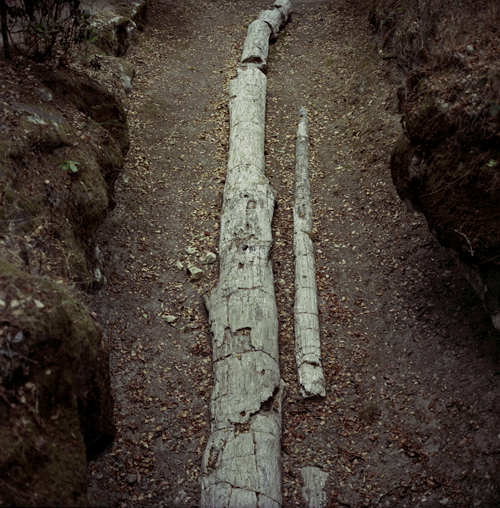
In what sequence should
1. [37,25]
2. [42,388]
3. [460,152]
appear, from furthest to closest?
[37,25], [460,152], [42,388]

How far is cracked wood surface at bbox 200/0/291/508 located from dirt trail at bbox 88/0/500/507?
0.99 ft

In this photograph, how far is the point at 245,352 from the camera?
5.71 m

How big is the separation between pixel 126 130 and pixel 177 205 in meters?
1.57

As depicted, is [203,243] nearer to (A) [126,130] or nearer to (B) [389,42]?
(A) [126,130]

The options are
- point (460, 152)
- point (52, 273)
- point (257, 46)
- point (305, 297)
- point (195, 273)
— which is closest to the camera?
point (52, 273)

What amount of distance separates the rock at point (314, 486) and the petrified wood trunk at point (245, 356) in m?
0.35

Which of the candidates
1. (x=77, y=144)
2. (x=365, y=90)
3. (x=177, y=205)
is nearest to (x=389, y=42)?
(x=365, y=90)

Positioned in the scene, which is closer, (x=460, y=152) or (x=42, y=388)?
(x=42, y=388)

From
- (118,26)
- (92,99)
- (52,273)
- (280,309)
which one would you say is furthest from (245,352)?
(118,26)

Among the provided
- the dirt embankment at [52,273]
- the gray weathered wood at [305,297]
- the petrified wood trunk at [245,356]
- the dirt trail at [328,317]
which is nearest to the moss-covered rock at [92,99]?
the dirt embankment at [52,273]

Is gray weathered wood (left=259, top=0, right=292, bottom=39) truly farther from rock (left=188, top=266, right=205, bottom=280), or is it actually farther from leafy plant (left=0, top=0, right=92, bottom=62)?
rock (left=188, top=266, right=205, bottom=280)

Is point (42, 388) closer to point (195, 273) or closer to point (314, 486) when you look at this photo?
point (314, 486)

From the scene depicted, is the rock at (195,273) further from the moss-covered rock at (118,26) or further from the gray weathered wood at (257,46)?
the gray weathered wood at (257,46)

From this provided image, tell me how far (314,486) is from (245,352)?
5.71 ft
